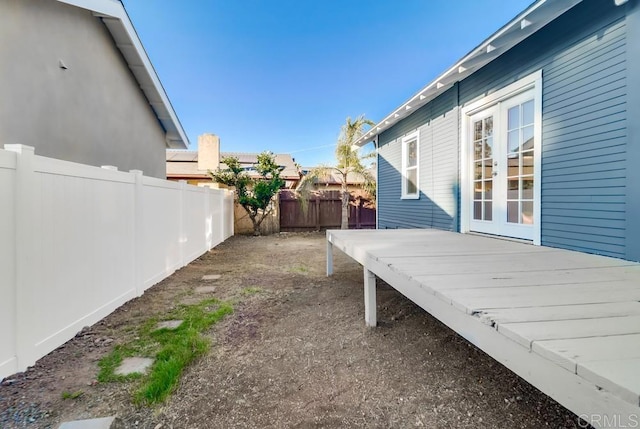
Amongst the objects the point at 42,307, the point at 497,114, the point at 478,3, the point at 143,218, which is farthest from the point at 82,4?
the point at 478,3

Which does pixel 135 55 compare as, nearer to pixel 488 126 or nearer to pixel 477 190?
pixel 488 126

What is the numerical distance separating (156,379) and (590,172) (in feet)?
13.4

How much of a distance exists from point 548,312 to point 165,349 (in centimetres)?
248

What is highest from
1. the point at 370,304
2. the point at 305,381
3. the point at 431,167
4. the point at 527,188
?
the point at 431,167

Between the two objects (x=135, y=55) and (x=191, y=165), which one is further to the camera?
(x=191, y=165)

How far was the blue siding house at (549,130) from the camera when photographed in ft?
8.92

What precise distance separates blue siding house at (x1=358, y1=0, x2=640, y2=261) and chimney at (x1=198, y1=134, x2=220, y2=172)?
11682 millimetres

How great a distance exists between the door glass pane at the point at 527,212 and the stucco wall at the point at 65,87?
6278mm

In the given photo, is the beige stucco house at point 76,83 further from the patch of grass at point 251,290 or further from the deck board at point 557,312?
the deck board at point 557,312

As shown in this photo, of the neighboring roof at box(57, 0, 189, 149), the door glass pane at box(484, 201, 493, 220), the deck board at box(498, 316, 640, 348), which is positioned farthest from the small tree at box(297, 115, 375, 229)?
the deck board at box(498, 316, 640, 348)

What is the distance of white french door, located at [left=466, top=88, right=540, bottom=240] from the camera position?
374 cm

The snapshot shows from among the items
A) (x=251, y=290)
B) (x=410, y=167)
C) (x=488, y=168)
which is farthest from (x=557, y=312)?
(x=410, y=167)

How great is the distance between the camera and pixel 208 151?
14945 mm

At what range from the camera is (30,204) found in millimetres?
2137
